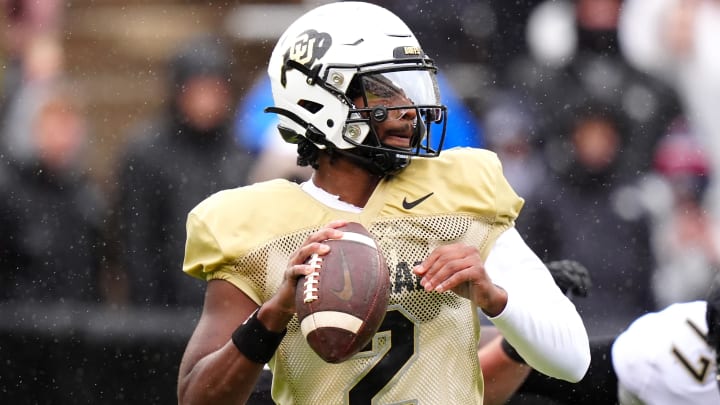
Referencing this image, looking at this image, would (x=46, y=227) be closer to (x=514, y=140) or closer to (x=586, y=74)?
(x=514, y=140)

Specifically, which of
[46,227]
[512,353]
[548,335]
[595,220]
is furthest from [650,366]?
[46,227]

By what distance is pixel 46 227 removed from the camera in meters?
5.27

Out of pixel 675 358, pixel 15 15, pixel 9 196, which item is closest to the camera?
pixel 675 358

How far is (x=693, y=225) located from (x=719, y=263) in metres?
0.18

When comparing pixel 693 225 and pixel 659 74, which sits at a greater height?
pixel 659 74

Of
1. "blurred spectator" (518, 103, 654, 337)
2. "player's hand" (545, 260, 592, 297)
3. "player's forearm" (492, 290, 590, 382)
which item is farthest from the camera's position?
"blurred spectator" (518, 103, 654, 337)

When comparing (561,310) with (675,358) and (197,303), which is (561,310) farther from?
(197,303)

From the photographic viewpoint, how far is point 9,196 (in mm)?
5332

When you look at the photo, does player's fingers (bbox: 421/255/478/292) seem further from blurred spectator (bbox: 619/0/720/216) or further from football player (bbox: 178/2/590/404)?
blurred spectator (bbox: 619/0/720/216)

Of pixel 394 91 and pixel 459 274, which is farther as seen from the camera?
pixel 394 91

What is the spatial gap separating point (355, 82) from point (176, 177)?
2.59 m

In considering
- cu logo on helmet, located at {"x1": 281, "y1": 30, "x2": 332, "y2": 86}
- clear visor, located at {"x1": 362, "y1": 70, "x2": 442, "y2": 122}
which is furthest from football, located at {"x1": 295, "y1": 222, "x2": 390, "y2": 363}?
cu logo on helmet, located at {"x1": 281, "y1": 30, "x2": 332, "y2": 86}

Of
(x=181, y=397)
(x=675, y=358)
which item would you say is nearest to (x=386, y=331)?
(x=181, y=397)

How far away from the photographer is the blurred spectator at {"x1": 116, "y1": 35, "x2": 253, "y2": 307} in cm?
506
